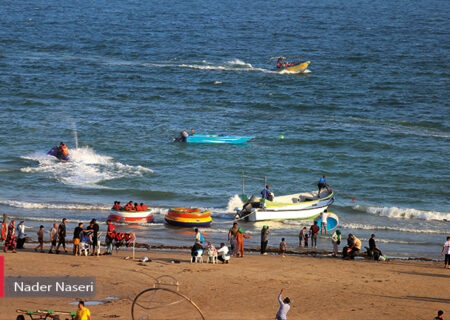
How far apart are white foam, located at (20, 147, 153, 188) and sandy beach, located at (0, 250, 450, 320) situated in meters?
13.2

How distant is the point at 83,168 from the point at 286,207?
13.8 metres

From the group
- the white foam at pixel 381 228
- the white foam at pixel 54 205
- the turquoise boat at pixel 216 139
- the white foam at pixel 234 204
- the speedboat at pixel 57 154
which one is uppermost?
the turquoise boat at pixel 216 139

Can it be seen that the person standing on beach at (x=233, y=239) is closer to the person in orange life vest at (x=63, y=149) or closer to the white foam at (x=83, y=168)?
the white foam at (x=83, y=168)

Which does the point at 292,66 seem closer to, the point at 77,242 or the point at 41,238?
the point at 41,238

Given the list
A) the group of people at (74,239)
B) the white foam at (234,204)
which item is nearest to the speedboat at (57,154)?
the white foam at (234,204)

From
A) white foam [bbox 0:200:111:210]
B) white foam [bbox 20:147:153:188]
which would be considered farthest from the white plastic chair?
white foam [bbox 20:147:153:188]

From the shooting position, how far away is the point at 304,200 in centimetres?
3141

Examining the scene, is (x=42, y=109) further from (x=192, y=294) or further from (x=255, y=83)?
(x=192, y=294)

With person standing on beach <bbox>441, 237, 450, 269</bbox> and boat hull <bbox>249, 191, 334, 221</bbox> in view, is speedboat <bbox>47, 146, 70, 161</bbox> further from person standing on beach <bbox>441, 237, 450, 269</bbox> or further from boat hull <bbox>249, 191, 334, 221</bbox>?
person standing on beach <bbox>441, 237, 450, 269</bbox>

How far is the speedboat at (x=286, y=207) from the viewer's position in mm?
29531

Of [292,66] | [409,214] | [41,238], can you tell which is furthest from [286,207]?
[292,66]

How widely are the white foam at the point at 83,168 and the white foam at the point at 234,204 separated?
23.3 feet

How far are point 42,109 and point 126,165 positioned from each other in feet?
50.3

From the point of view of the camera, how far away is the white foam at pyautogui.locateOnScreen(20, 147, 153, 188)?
35844 mm
